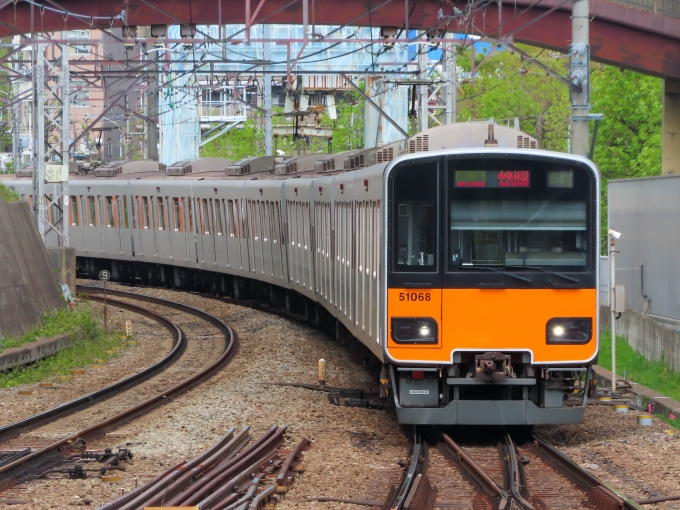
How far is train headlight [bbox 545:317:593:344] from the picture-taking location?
977cm

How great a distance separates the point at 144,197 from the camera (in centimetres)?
2875

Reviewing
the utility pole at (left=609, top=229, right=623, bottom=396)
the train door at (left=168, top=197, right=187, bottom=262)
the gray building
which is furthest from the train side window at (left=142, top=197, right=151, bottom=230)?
the utility pole at (left=609, top=229, right=623, bottom=396)

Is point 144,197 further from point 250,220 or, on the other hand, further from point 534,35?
point 534,35

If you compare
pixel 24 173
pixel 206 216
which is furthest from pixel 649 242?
pixel 24 173

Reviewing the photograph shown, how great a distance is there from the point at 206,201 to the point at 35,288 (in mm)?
8647

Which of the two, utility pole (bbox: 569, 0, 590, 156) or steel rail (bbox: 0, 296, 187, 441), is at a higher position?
utility pole (bbox: 569, 0, 590, 156)

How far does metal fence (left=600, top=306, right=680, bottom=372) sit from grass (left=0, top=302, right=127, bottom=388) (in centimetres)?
709

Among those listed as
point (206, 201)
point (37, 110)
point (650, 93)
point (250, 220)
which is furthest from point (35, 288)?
point (650, 93)

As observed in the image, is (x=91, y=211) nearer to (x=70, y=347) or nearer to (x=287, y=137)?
(x=70, y=347)

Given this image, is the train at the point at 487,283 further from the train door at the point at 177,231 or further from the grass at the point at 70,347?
the train door at the point at 177,231

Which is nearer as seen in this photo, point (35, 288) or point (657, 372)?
point (657, 372)

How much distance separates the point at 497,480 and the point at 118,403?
5.47 meters

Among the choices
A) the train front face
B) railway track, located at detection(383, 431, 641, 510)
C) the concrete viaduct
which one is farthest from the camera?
the concrete viaduct

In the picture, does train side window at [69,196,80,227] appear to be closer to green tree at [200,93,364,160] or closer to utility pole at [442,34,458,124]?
utility pole at [442,34,458,124]
